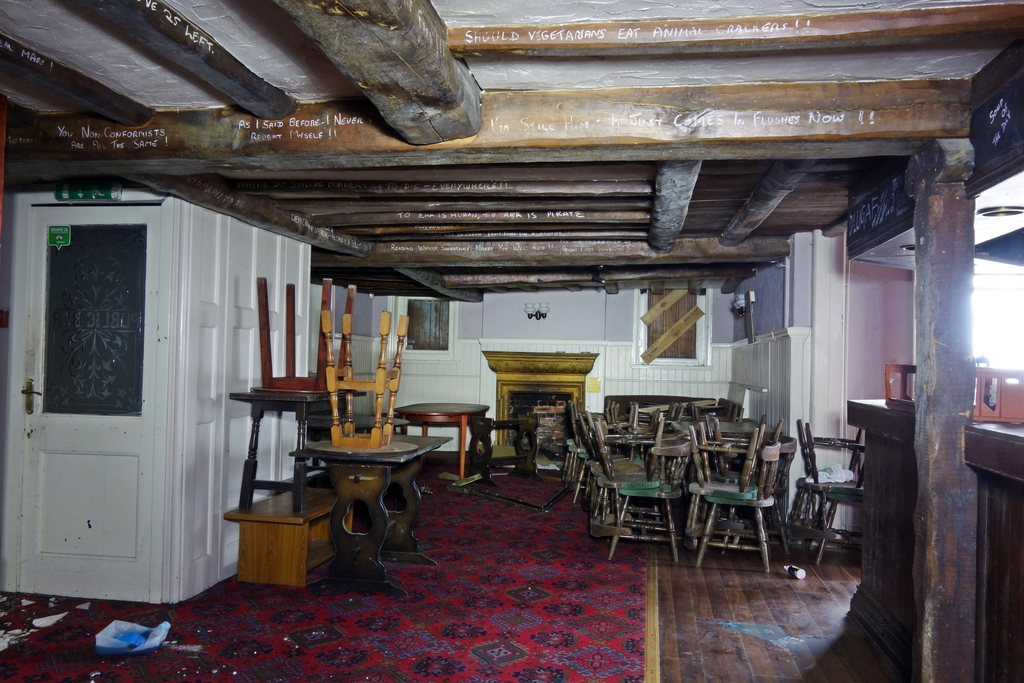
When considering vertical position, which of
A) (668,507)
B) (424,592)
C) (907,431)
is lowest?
(424,592)

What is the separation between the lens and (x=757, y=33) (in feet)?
7.07

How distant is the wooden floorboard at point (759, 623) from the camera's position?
10.2 feet

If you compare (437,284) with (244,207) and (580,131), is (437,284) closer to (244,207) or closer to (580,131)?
(244,207)

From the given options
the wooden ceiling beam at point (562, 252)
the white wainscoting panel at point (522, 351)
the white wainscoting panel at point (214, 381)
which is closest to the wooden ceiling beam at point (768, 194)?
the wooden ceiling beam at point (562, 252)

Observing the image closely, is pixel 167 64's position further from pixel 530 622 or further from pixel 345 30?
pixel 530 622

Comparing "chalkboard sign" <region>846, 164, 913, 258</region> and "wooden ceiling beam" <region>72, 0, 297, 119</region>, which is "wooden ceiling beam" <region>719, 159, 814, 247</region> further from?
"wooden ceiling beam" <region>72, 0, 297, 119</region>

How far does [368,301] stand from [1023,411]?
7811 mm

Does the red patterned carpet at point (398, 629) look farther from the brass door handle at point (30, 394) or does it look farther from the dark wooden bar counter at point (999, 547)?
the dark wooden bar counter at point (999, 547)

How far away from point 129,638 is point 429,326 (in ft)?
20.9

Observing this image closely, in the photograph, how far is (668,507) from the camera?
484 cm

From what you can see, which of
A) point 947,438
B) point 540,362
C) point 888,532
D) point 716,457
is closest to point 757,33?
point 947,438

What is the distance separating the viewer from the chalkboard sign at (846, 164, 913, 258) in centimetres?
314

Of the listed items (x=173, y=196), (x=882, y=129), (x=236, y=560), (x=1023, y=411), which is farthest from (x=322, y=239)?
(x=1023, y=411)

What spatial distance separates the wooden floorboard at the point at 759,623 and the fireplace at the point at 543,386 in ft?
13.5
